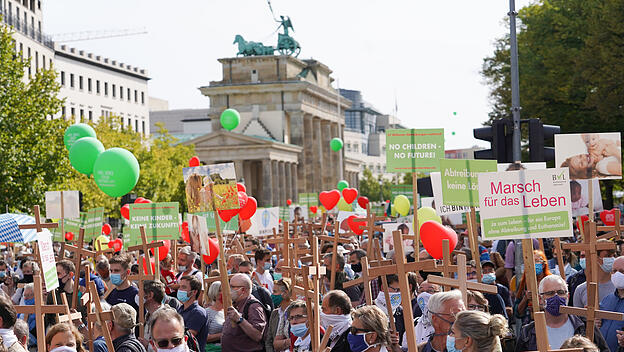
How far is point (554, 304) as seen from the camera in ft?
27.0

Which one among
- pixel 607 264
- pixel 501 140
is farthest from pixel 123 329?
pixel 501 140

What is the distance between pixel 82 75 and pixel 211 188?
3396 inches

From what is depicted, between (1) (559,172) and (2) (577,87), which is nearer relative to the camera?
(1) (559,172)

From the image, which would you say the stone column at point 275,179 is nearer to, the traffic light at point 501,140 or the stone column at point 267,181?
the stone column at point 267,181

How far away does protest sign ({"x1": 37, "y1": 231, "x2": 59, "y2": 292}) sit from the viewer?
902 centimetres

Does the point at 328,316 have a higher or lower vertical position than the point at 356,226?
lower

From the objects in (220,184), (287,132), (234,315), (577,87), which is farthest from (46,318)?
(287,132)

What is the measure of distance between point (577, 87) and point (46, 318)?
35450 millimetres

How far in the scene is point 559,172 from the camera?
8.67 meters

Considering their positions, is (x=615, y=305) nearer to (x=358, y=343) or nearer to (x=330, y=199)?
(x=358, y=343)

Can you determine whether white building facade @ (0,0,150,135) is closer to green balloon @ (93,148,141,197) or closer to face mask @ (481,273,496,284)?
green balloon @ (93,148,141,197)

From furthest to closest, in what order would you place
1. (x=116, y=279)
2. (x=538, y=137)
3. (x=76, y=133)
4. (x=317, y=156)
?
(x=317, y=156), (x=76, y=133), (x=538, y=137), (x=116, y=279)

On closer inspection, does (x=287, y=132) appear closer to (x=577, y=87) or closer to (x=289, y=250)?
(x=577, y=87)

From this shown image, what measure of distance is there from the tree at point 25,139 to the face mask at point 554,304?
25.7 metres
